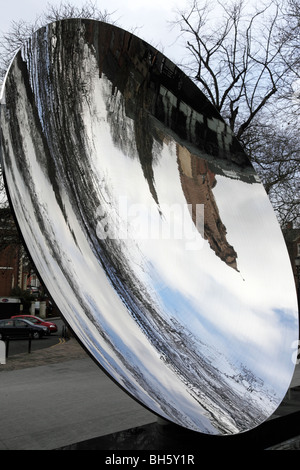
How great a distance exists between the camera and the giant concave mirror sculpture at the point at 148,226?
2604mm

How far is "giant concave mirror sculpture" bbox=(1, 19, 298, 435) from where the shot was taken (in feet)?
8.54

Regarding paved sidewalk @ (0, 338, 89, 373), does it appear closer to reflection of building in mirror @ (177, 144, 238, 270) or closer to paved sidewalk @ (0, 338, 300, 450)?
paved sidewalk @ (0, 338, 300, 450)

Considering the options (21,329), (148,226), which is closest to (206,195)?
(148,226)

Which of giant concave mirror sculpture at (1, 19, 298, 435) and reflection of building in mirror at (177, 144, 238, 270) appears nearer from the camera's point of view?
giant concave mirror sculpture at (1, 19, 298, 435)

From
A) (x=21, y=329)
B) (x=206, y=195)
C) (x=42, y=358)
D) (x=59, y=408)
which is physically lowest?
(x=21, y=329)

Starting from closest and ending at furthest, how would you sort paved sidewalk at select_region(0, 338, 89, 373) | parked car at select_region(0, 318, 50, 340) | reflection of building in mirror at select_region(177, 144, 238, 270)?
reflection of building in mirror at select_region(177, 144, 238, 270) < paved sidewalk at select_region(0, 338, 89, 373) < parked car at select_region(0, 318, 50, 340)

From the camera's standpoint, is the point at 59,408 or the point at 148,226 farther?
the point at 59,408

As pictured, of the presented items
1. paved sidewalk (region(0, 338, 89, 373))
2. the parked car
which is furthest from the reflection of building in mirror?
the parked car

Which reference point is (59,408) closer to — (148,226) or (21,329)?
(148,226)

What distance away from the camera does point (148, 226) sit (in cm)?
380

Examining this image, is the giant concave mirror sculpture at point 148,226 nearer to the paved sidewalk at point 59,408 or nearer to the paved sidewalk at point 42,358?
the paved sidewalk at point 59,408

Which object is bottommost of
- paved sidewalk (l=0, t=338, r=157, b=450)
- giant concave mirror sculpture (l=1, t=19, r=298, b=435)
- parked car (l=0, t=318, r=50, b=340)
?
parked car (l=0, t=318, r=50, b=340)
